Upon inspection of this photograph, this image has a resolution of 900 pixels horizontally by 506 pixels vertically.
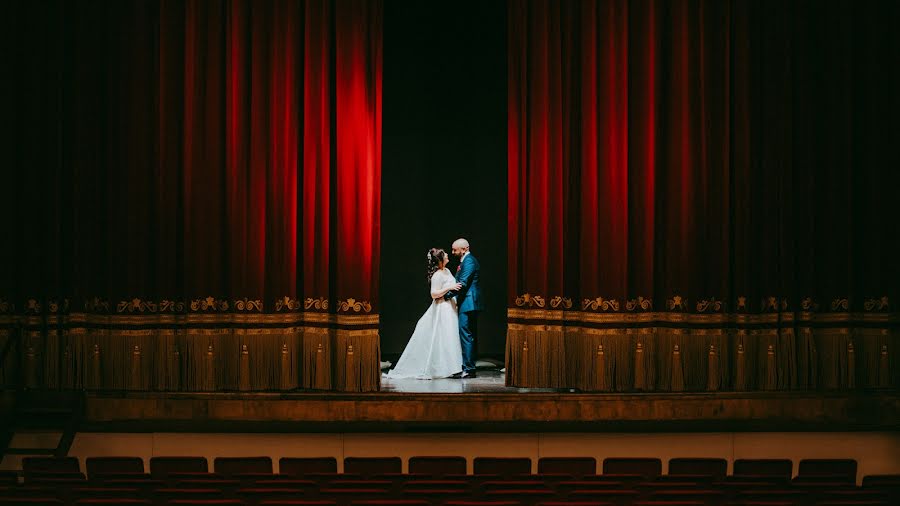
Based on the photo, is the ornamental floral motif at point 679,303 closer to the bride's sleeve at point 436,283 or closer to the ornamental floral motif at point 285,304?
the bride's sleeve at point 436,283

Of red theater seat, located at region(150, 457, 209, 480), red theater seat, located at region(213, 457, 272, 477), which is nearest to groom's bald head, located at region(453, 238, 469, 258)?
red theater seat, located at region(213, 457, 272, 477)

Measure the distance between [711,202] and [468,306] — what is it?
1.98 metres

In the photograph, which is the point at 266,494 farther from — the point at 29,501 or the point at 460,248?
the point at 460,248

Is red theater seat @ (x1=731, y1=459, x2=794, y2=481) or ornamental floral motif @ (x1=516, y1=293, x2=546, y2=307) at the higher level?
ornamental floral motif @ (x1=516, y1=293, x2=546, y2=307)

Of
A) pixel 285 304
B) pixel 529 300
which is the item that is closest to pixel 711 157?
pixel 529 300

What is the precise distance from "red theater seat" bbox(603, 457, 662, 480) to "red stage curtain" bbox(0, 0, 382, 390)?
6.71 feet

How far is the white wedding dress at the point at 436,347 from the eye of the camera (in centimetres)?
689

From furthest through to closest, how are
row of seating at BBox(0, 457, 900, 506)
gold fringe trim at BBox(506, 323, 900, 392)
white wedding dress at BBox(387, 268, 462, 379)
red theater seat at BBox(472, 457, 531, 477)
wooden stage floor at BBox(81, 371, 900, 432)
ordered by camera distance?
white wedding dress at BBox(387, 268, 462, 379) < gold fringe trim at BBox(506, 323, 900, 392) < wooden stage floor at BBox(81, 371, 900, 432) < red theater seat at BBox(472, 457, 531, 477) < row of seating at BBox(0, 457, 900, 506)

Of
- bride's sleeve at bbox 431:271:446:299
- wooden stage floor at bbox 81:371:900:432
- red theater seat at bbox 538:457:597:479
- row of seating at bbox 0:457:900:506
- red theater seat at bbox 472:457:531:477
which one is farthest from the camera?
bride's sleeve at bbox 431:271:446:299

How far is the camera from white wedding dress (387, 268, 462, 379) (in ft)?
22.6

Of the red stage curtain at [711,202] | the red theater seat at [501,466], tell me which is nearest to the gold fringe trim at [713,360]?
the red stage curtain at [711,202]

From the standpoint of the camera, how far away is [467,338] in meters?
6.91

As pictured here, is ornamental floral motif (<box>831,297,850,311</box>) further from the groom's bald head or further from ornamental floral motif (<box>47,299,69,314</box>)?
ornamental floral motif (<box>47,299,69,314</box>)

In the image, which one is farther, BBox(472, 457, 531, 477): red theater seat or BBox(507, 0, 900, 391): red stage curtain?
BBox(507, 0, 900, 391): red stage curtain
